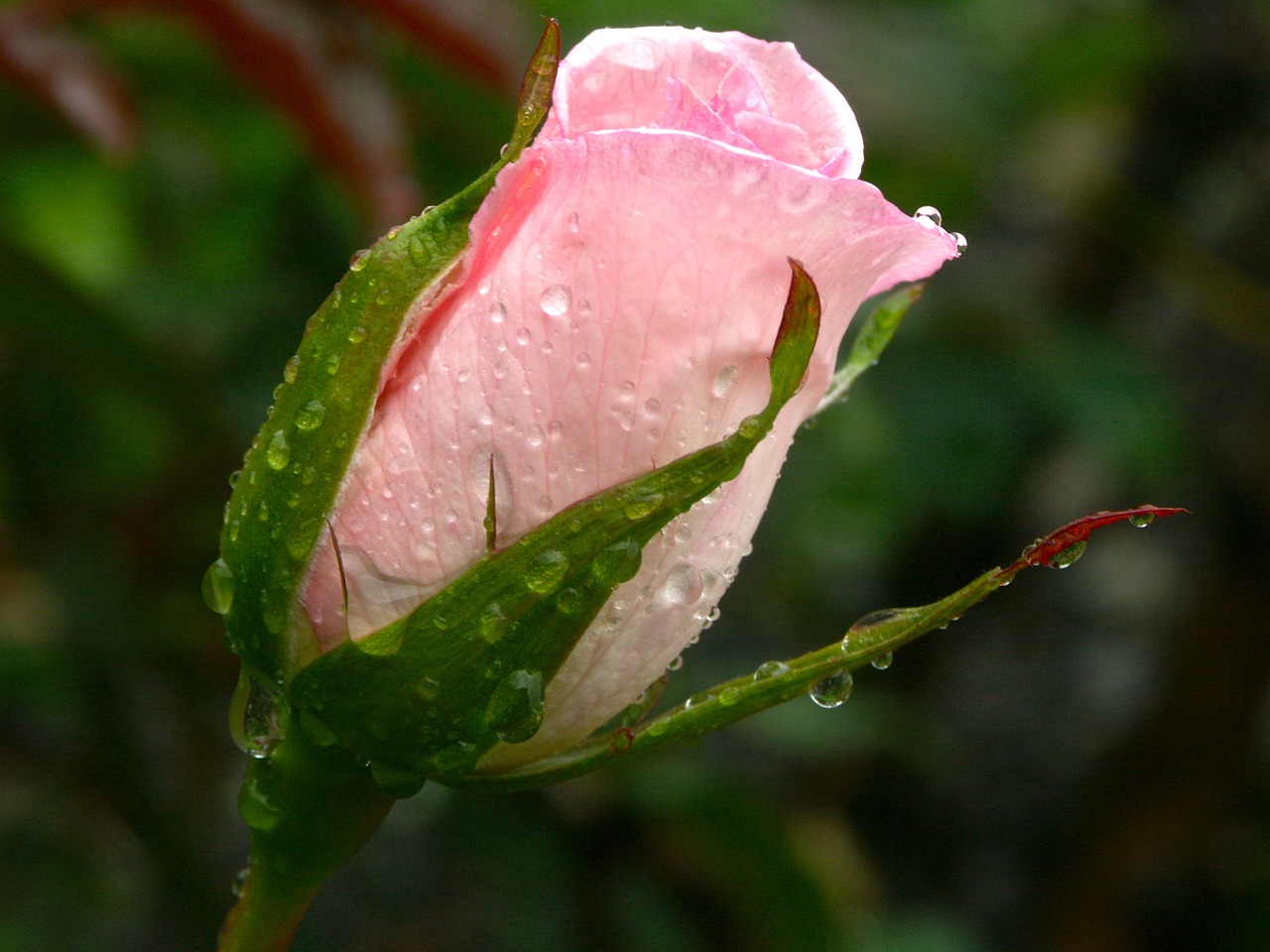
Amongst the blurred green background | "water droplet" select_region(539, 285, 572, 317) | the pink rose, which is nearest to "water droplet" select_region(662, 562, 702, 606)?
the pink rose

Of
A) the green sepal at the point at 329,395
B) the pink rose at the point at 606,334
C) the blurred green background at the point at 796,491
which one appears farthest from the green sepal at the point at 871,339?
the blurred green background at the point at 796,491

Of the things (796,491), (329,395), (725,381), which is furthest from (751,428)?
(796,491)

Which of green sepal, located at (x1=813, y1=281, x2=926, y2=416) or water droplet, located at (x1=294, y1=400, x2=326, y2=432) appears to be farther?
green sepal, located at (x1=813, y1=281, x2=926, y2=416)

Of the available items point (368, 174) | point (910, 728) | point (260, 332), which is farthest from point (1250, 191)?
point (368, 174)

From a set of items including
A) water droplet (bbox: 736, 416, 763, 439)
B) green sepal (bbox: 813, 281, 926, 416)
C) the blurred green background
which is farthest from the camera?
the blurred green background

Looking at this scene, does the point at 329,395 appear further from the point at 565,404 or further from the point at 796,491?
the point at 796,491

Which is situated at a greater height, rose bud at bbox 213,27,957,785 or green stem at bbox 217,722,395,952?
rose bud at bbox 213,27,957,785

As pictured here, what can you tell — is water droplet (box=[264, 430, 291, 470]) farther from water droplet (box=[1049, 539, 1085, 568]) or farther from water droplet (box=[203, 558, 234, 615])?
water droplet (box=[1049, 539, 1085, 568])
